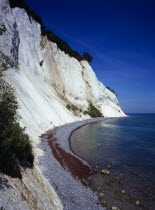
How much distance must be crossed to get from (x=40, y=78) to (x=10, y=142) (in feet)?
105

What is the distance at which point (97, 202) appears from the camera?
8320mm

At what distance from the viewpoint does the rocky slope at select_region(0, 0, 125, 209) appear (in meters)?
23.8

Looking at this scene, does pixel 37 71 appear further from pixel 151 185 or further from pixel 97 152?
pixel 151 185

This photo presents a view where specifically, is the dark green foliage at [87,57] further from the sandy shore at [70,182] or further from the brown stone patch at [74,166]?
the sandy shore at [70,182]

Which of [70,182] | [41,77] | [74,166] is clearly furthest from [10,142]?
[41,77]

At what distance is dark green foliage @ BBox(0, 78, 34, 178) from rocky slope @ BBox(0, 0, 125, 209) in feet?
2.93

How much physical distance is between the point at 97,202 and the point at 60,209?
232 cm

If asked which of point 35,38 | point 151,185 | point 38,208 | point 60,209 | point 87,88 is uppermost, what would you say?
point 35,38

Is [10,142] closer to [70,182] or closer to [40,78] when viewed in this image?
[70,182]

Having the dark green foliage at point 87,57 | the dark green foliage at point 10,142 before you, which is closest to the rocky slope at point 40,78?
the dark green foliage at point 10,142

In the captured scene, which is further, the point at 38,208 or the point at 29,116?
the point at 29,116

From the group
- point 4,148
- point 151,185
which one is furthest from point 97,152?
point 4,148

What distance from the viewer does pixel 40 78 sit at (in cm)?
3841

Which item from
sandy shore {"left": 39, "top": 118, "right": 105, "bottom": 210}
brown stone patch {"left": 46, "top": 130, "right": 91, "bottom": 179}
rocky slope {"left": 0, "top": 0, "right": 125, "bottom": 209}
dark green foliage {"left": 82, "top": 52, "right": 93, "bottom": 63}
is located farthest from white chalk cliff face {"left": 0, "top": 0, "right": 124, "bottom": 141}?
sandy shore {"left": 39, "top": 118, "right": 105, "bottom": 210}
